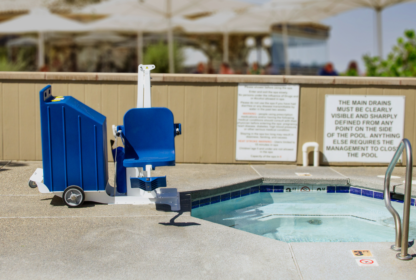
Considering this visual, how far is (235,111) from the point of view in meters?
6.80

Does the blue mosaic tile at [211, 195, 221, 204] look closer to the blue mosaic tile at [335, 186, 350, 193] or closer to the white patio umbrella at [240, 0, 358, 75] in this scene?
the blue mosaic tile at [335, 186, 350, 193]

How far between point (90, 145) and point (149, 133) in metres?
0.59

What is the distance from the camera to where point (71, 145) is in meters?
4.25

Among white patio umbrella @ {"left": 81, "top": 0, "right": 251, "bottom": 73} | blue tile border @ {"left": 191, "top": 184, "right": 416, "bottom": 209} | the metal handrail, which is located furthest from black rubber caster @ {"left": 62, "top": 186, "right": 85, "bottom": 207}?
white patio umbrella @ {"left": 81, "top": 0, "right": 251, "bottom": 73}

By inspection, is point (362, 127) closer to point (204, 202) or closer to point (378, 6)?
point (204, 202)

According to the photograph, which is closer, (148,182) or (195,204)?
(148,182)

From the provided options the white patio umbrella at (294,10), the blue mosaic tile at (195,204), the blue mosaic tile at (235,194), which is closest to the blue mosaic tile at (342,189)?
the blue mosaic tile at (235,194)

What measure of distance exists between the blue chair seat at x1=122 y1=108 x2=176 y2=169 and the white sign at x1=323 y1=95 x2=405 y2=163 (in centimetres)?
346

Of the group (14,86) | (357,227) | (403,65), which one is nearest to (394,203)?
(357,227)

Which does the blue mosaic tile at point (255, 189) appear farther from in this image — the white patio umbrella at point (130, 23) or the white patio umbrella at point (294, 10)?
the white patio umbrella at point (294, 10)

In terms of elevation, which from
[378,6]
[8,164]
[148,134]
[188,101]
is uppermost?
[378,6]

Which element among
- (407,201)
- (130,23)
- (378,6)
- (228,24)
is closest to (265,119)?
(407,201)

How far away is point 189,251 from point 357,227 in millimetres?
2561

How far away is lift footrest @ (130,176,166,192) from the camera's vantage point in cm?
404
